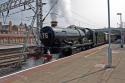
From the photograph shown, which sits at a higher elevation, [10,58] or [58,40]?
[58,40]

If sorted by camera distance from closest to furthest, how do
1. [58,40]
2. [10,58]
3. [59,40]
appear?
[10,58]
[58,40]
[59,40]

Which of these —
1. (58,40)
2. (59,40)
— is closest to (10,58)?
(58,40)

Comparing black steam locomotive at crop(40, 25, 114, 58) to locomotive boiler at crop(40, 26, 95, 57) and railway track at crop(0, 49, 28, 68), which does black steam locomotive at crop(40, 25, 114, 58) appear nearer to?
locomotive boiler at crop(40, 26, 95, 57)

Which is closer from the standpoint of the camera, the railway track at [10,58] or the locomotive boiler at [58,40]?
the railway track at [10,58]

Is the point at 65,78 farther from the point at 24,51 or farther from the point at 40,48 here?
the point at 40,48

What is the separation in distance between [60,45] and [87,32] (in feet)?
33.9

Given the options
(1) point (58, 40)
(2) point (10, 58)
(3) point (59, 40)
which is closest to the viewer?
(2) point (10, 58)

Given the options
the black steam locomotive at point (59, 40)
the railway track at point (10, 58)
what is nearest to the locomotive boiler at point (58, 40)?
the black steam locomotive at point (59, 40)

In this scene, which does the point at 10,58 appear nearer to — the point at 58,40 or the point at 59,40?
the point at 58,40

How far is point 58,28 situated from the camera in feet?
74.1

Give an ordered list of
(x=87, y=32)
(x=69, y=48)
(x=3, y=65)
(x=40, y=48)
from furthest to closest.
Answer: (x=87, y=32), (x=69, y=48), (x=40, y=48), (x=3, y=65)

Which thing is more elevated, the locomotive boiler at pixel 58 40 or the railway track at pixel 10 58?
the locomotive boiler at pixel 58 40

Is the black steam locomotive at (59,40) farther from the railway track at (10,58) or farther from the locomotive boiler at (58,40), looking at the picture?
the railway track at (10,58)

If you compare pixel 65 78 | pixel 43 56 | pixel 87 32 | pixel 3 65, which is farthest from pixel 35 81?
pixel 87 32
